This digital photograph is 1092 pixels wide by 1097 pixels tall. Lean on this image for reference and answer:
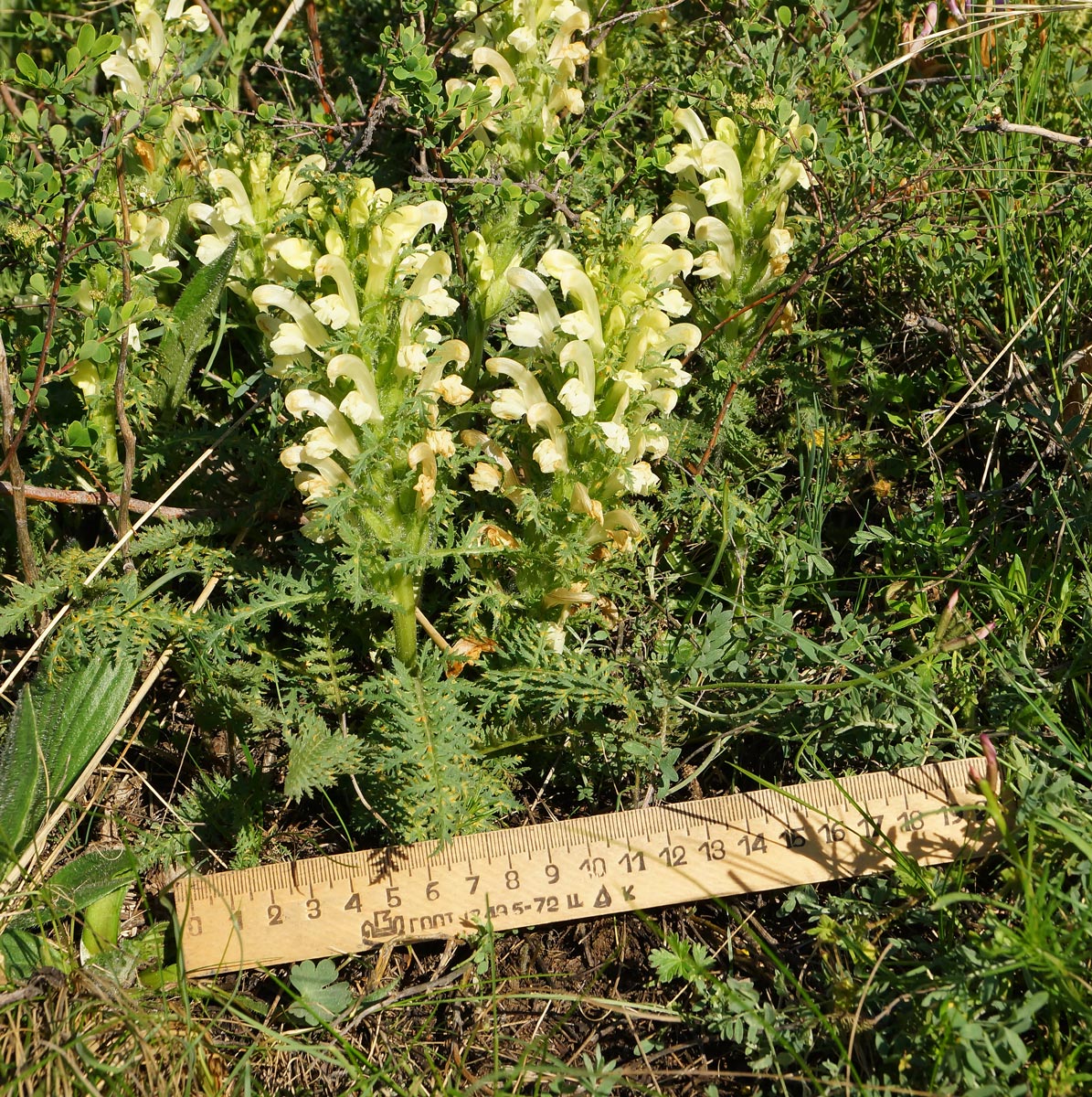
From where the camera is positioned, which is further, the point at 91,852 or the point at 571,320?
the point at 91,852

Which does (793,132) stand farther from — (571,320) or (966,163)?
(571,320)

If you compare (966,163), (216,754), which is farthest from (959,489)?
(216,754)

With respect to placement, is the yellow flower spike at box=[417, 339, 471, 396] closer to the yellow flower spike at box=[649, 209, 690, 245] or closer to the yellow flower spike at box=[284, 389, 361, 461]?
the yellow flower spike at box=[284, 389, 361, 461]

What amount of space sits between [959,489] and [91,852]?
2.50 meters

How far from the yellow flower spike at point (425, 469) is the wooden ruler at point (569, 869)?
80 cm

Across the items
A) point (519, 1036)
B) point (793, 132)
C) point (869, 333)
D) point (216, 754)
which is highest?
point (793, 132)

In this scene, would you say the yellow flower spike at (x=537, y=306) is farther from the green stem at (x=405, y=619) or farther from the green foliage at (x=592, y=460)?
the green stem at (x=405, y=619)

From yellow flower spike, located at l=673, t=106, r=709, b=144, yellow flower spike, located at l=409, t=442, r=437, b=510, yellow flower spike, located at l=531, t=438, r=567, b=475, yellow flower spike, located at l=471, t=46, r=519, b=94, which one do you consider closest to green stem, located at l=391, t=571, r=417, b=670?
yellow flower spike, located at l=409, t=442, r=437, b=510

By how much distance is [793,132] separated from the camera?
263 centimetres

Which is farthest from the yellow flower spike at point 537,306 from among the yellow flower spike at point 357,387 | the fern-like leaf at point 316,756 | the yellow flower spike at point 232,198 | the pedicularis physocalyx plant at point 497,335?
the fern-like leaf at point 316,756

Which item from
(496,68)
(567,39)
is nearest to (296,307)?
(496,68)

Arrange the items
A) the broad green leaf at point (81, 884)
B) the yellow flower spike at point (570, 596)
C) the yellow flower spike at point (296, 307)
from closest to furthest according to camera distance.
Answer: the yellow flower spike at point (296, 307)
the broad green leaf at point (81, 884)
the yellow flower spike at point (570, 596)

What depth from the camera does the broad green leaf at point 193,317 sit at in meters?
2.62

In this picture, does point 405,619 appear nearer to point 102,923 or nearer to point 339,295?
point 339,295
